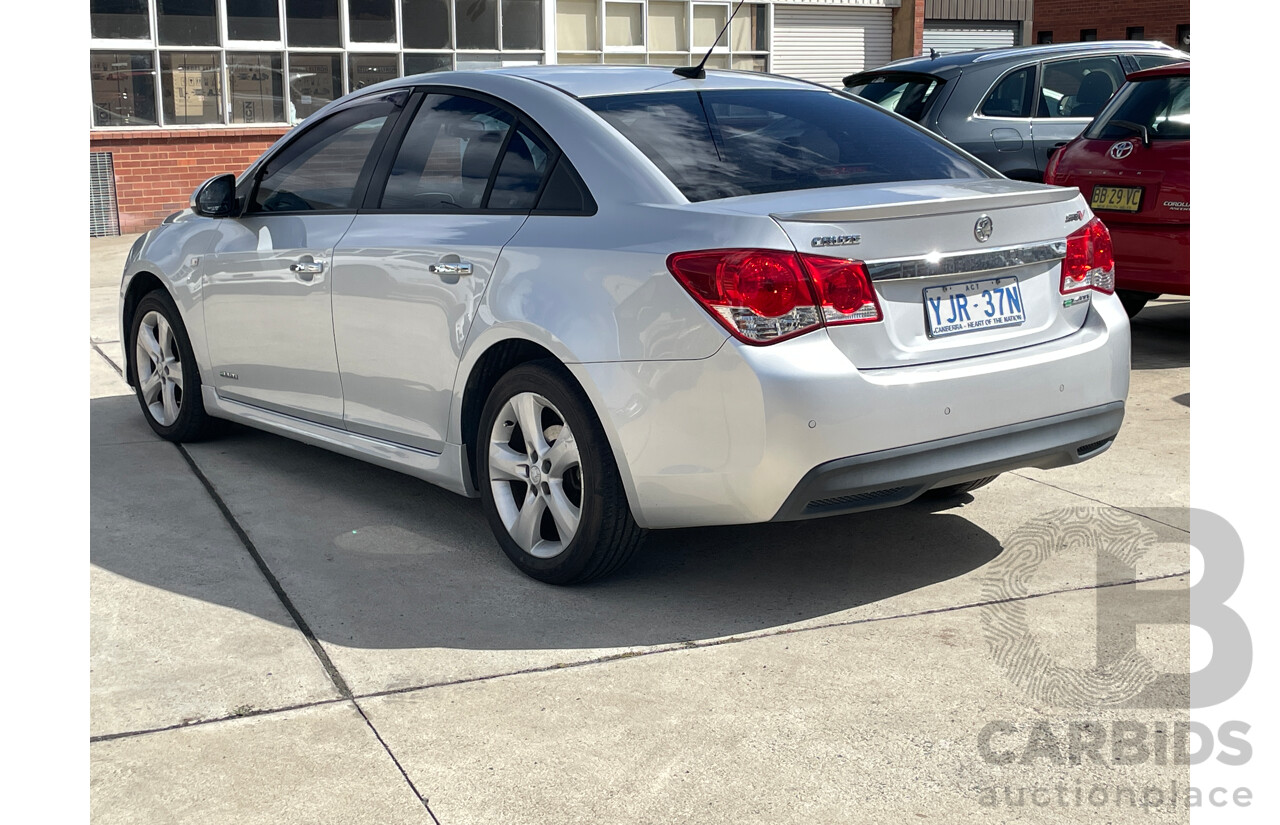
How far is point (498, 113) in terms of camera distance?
184 inches

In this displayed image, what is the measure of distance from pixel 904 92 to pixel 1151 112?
3.11 m

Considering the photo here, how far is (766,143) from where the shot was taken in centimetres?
436

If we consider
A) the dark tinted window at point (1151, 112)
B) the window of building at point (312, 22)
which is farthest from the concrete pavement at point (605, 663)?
the window of building at point (312, 22)

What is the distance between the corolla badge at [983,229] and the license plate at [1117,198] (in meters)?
4.09

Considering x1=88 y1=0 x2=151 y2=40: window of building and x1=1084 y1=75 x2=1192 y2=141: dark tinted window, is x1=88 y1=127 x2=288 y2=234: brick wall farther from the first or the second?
x1=1084 y1=75 x2=1192 y2=141: dark tinted window

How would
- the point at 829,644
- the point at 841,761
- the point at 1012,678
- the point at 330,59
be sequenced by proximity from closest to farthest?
the point at 841,761
the point at 1012,678
the point at 829,644
the point at 330,59

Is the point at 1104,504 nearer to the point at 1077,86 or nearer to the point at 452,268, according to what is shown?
the point at 452,268

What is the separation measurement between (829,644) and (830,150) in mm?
1571

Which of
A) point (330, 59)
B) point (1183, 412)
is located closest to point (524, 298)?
point (1183, 412)

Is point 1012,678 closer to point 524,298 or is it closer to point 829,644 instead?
point 829,644

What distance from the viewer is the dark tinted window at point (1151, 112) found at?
773 cm

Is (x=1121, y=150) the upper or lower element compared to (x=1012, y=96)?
lower

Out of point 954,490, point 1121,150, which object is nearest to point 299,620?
point 954,490

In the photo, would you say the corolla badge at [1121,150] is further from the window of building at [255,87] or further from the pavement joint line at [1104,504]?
the window of building at [255,87]
